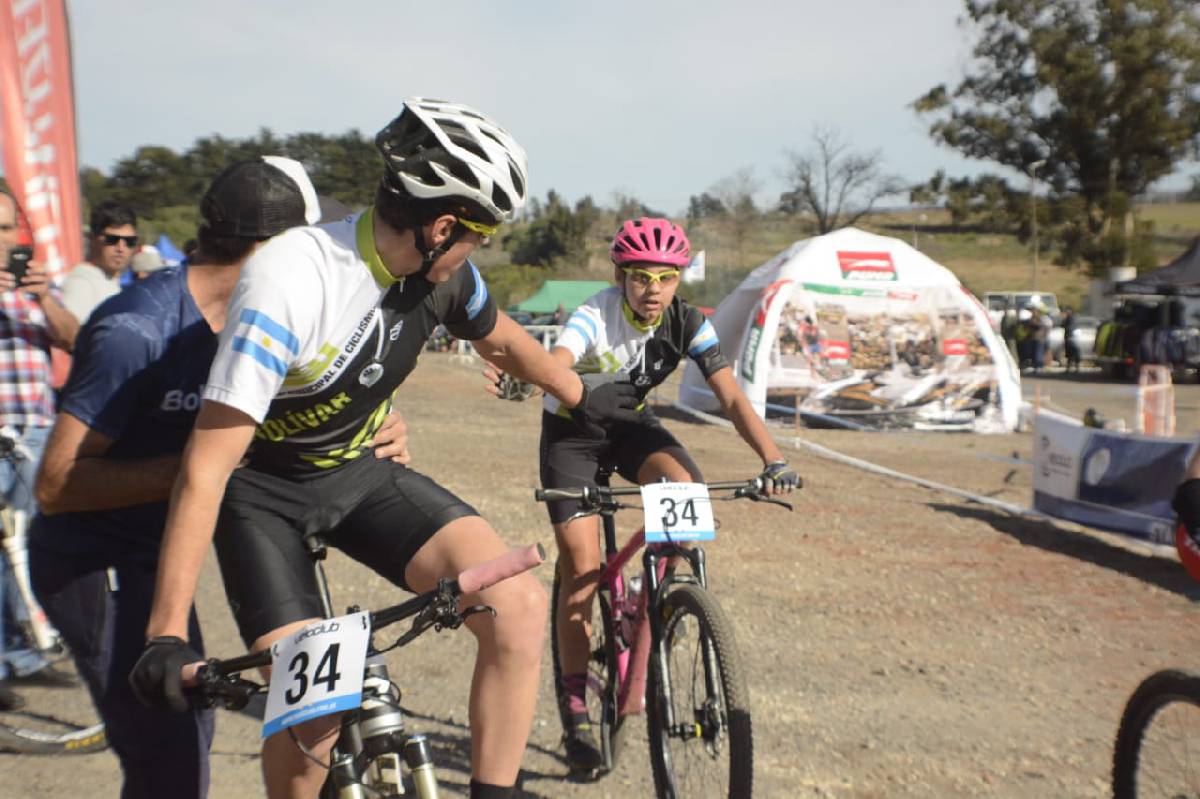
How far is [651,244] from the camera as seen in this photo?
4.58 m

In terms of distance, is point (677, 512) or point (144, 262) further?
point (144, 262)

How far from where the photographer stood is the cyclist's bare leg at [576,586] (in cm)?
464

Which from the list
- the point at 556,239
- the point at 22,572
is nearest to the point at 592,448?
the point at 22,572

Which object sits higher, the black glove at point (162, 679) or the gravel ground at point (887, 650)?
the black glove at point (162, 679)

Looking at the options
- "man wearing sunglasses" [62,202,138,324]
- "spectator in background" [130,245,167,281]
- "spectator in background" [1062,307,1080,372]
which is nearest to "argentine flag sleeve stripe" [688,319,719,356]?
"man wearing sunglasses" [62,202,138,324]

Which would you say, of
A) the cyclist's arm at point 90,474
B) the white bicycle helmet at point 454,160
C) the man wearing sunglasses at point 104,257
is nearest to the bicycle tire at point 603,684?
the cyclist's arm at point 90,474

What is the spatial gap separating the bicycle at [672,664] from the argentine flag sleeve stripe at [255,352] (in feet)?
5.15

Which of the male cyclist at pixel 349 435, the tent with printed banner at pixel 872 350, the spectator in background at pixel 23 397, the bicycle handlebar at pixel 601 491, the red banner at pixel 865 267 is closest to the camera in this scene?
the male cyclist at pixel 349 435

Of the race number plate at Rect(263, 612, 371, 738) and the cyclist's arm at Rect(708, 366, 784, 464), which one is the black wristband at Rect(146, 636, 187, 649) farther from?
the cyclist's arm at Rect(708, 366, 784, 464)

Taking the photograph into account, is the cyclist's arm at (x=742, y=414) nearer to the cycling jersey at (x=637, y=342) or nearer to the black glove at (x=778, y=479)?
the cycling jersey at (x=637, y=342)

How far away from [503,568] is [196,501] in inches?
29.4

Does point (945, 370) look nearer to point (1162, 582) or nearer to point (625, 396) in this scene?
point (1162, 582)

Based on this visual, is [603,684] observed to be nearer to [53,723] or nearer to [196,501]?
[53,723]

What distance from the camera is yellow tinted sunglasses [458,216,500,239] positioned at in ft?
8.81
